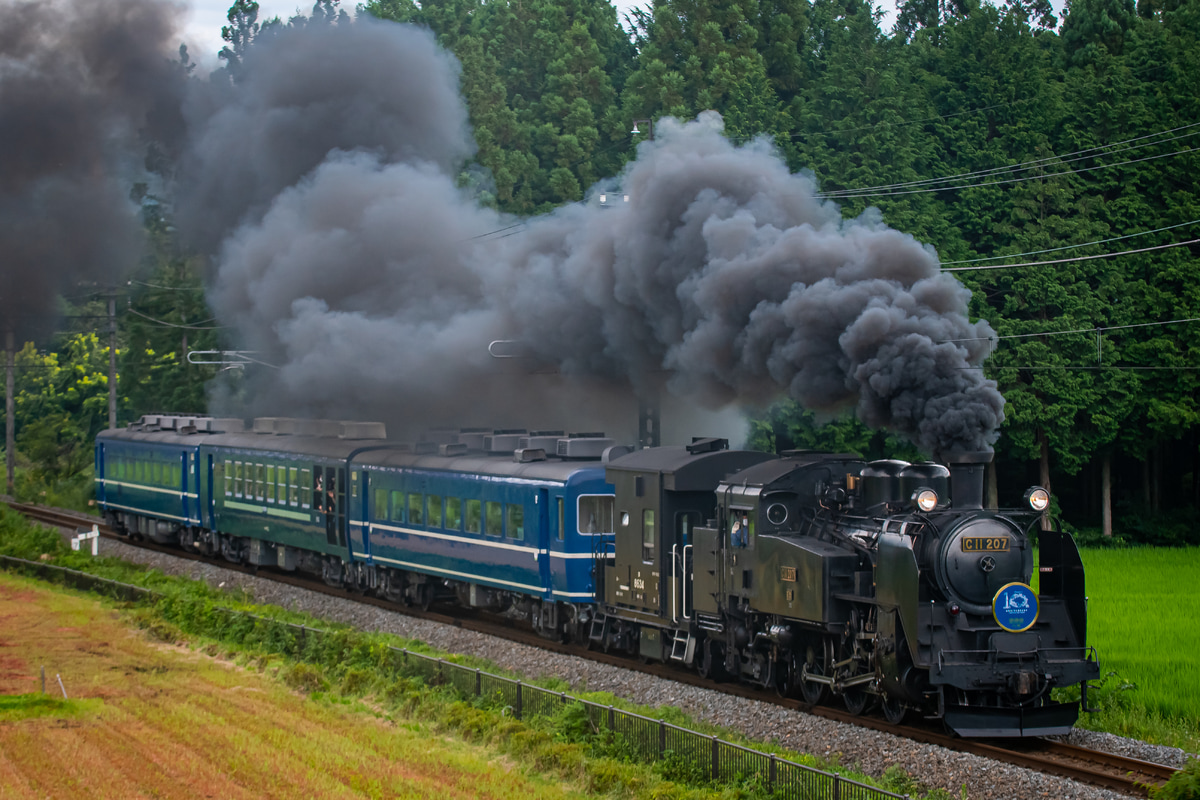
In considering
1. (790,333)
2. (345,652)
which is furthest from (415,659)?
(790,333)

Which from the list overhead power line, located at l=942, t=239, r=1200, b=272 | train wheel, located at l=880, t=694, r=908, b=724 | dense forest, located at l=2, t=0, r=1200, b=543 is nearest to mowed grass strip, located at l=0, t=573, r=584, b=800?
train wheel, located at l=880, t=694, r=908, b=724

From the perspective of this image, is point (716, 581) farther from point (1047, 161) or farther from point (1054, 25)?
point (1054, 25)

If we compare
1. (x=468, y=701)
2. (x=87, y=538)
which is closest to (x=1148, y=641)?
(x=468, y=701)

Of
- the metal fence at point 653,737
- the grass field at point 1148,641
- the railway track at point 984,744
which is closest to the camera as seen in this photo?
the metal fence at point 653,737

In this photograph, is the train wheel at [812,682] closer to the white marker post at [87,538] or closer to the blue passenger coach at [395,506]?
the blue passenger coach at [395,506]

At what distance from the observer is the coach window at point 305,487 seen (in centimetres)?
2727

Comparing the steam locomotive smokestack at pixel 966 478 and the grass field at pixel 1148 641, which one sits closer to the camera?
the steam locomotive smokestack at pixel 966 478

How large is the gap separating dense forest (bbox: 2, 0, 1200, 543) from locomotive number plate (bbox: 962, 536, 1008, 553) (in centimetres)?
1515

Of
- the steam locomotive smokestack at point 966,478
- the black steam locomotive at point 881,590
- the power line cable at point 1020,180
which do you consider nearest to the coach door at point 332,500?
the black steam locomotive at point 881,590

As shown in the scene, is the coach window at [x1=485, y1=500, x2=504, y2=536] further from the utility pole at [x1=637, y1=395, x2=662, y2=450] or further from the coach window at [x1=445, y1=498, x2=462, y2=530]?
the utility pole at [x1=637, y1=395, x2=662, y2=450]

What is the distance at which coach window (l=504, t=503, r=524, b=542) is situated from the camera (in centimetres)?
2025

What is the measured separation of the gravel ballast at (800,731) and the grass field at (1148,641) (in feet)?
4.75

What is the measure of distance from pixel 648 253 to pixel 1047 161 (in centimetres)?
2114

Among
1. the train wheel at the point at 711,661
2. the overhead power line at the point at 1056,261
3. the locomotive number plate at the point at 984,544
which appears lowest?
the train wheel at the point at 711,661
